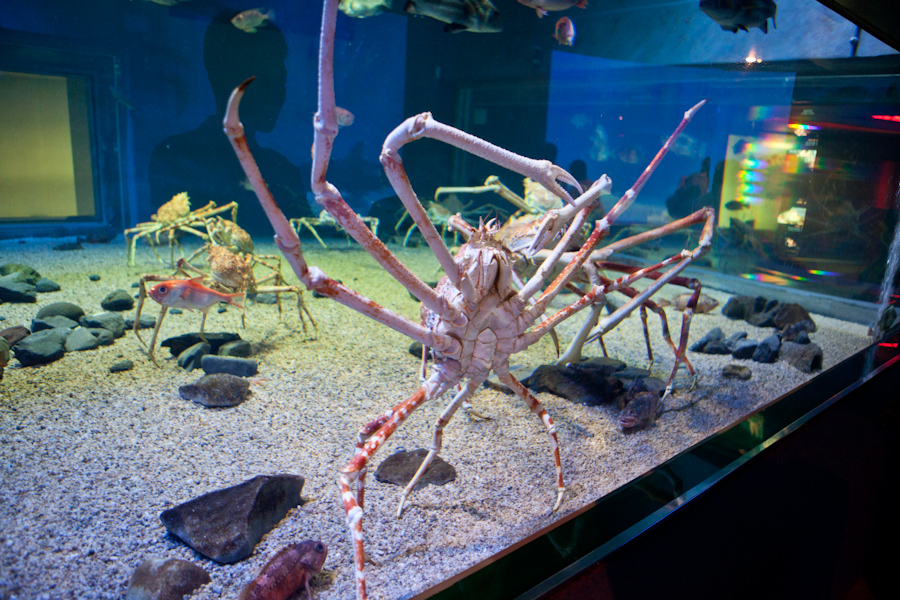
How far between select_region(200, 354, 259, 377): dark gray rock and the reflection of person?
223 centimetres

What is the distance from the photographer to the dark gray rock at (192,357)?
2.30 metres

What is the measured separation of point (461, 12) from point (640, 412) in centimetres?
294

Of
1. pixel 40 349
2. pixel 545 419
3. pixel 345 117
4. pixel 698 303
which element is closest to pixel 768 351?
pixel 698 303

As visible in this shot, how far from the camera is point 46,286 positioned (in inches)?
132

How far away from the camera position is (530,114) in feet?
13.8

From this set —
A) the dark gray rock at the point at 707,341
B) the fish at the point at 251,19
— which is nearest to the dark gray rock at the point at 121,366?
the dark gray rock at the point at 707,341

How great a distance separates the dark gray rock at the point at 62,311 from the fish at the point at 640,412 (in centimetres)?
315

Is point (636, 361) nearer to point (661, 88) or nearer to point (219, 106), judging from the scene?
point (661, 88)

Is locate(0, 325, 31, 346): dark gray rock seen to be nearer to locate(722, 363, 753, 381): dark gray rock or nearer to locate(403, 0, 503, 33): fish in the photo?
Result: locate(403, 0, 503, 33): fish

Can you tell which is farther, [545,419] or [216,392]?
[216,392]

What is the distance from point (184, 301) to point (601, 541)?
7.46 feet

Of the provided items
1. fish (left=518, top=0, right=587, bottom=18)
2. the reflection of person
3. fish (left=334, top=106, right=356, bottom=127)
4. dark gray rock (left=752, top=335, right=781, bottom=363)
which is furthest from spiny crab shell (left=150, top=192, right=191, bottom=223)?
dark gray rock (left=752, top=335, right=781, bottom=363)

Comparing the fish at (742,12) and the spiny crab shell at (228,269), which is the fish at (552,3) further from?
the spiny crab shell at (228,269)

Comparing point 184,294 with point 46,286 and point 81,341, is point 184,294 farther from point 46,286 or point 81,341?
point 46,286
